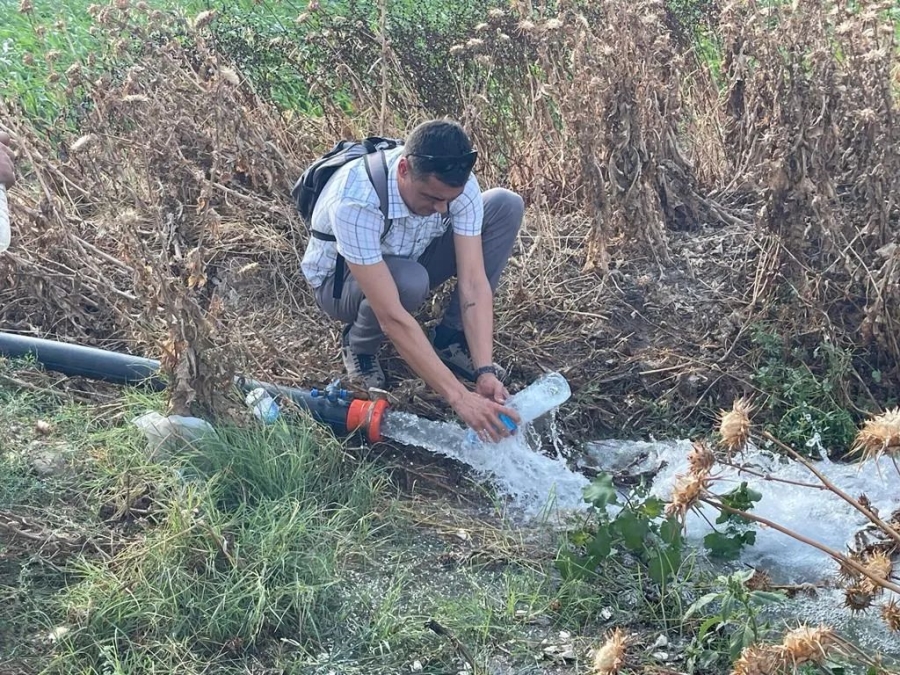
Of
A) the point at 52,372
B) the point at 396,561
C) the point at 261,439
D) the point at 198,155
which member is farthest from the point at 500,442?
the point at 198,155

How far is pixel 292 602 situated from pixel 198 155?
2.85 m

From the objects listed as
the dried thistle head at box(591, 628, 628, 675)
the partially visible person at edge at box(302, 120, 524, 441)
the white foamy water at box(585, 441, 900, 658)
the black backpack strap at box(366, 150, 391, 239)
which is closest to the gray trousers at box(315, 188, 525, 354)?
the partially visible person at edge at box(302, 120, 524, 441)

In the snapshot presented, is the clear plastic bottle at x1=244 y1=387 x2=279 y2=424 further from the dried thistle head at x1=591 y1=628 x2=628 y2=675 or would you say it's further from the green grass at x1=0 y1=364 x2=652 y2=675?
the dried thistle head at x1=591 y1=628 x2=628 y2=675

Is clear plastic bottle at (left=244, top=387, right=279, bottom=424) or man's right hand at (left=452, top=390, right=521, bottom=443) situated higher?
man's right hand at (left=452, top=390, right=521, bottom=443)

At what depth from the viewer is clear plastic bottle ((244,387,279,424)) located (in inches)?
139

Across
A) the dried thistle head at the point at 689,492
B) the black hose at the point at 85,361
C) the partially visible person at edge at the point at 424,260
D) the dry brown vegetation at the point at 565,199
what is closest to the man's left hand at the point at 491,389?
the partially visible person at edge at the point at 424,260

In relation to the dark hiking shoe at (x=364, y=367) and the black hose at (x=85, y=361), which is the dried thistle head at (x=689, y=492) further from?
the black hose at (x=85, y=361)

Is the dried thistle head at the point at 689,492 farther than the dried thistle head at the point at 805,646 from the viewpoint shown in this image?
Yes

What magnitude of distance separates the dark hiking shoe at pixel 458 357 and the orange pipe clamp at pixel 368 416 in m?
0.55

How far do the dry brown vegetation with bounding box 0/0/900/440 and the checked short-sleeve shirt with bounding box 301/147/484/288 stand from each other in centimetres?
46

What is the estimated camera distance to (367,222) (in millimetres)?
3467

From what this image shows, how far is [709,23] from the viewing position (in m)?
5.75

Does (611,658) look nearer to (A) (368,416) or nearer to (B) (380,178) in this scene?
(A) (368,416)

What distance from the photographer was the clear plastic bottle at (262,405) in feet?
11.6
